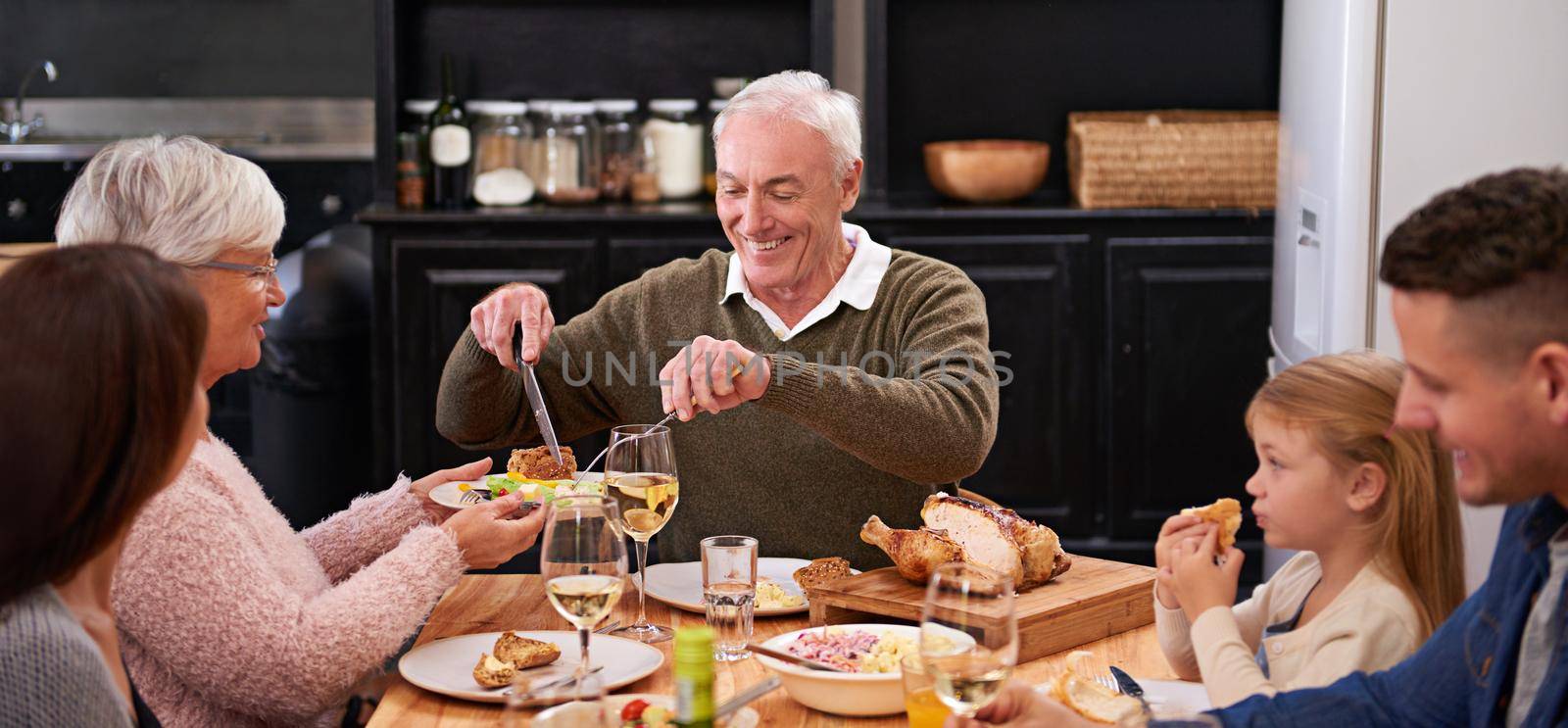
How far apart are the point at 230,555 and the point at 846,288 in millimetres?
1106

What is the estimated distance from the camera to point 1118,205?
407cm

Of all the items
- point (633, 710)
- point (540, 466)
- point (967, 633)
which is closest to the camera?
point (967, 633)

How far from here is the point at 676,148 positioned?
430 cm

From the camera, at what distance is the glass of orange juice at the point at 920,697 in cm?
128

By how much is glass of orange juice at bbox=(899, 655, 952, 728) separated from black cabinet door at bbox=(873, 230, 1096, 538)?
2789mm

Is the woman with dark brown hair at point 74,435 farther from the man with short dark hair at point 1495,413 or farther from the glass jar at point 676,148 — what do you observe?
the glass jar at point 676,148

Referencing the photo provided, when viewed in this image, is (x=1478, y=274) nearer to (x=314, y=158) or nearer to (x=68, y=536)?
(x=68, y=536)

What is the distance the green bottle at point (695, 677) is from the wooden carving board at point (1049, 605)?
0.59 metres

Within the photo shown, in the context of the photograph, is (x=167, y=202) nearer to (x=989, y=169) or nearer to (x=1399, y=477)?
(x=1399, y=477)

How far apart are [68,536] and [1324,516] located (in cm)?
113

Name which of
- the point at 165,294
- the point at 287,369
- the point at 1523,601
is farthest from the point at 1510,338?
the point at 287,369

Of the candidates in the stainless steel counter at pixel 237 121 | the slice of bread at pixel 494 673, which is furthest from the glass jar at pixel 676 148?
the slice of bread at pixel 494 673

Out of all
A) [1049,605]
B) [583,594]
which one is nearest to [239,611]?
[583,594]

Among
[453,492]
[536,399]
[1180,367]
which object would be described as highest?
[536,399]
